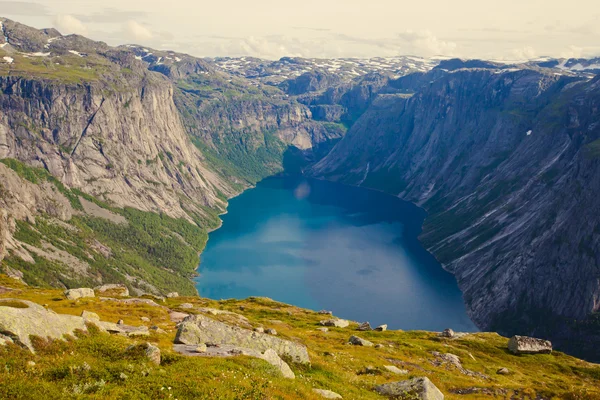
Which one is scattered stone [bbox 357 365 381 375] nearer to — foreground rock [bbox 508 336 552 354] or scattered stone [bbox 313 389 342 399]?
scattered stone [bbox 313 389 342 399]

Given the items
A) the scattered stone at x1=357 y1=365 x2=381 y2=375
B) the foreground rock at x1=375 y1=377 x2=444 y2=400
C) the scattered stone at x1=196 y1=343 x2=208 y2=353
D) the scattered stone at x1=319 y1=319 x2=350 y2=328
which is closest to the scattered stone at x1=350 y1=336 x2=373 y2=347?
the scattered stone at x1=357 y1=365 x2=381 y2=375

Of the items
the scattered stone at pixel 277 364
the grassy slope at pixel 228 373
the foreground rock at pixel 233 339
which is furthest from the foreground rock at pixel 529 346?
the scattered stone at pixel 277 364

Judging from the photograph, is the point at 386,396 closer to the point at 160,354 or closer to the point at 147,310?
the point at 160,354

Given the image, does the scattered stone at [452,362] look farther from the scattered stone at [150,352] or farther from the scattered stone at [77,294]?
the scattered stone at [77,294]

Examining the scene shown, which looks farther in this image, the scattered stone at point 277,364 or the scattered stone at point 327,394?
the scattered stone at point 277,364

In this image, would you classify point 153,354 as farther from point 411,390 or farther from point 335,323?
point 335,323
